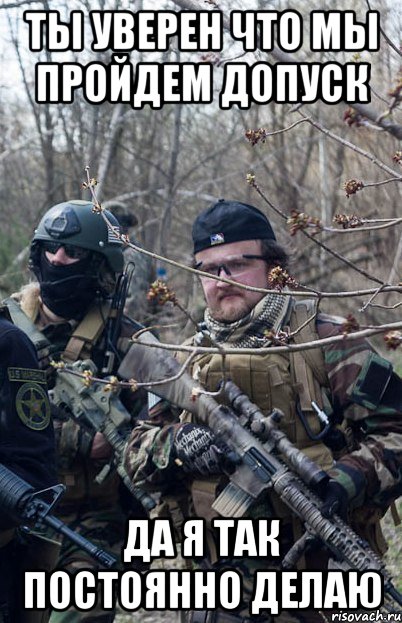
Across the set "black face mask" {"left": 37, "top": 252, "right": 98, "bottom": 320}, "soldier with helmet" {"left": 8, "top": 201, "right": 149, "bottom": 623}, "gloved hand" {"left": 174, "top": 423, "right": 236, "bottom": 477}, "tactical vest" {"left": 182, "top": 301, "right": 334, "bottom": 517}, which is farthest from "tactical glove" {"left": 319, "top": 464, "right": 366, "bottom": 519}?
"black face mask" {"left": 37, "top": 252, "right": 98, "bottom": 320}

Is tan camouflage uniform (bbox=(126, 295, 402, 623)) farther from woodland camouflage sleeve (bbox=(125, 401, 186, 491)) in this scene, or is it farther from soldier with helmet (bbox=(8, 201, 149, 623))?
soldier with helmet (bbox=(8, 201, 149, 623))

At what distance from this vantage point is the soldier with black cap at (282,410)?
4062 mm

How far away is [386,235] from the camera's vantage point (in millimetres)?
11398

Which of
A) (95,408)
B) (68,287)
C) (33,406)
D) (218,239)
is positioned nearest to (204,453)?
(33,406)

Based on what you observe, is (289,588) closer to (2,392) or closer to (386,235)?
(2,392)

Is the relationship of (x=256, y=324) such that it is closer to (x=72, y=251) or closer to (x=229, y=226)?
(x=229, y=226)

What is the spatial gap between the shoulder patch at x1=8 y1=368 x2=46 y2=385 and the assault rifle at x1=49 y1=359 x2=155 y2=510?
0.90 m

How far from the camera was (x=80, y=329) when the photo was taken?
525cm

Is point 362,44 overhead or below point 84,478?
overhead

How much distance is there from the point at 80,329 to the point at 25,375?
1.30 meters

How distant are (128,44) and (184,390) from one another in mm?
4022

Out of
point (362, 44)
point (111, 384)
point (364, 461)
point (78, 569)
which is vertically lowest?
point (78, 569)

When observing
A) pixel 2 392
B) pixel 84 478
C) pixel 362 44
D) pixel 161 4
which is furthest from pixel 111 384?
pixel 161 4

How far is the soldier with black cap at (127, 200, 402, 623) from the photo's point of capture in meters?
4.06
